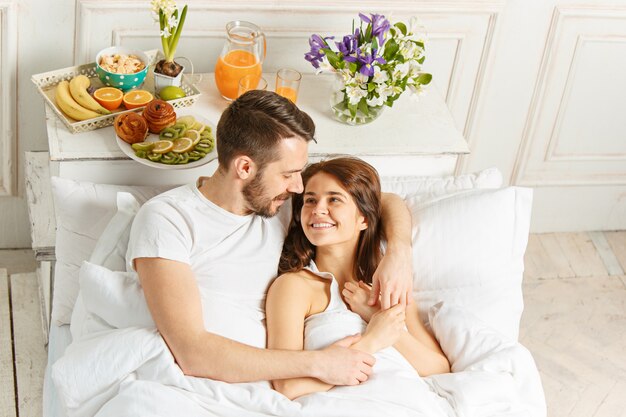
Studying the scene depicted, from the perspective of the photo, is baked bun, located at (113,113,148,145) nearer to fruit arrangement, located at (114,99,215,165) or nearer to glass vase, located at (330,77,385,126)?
fruit arrangement, located at (114,99,215,165)

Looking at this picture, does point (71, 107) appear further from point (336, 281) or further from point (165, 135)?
point (336, 281)

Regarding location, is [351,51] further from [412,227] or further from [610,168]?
[610,168]

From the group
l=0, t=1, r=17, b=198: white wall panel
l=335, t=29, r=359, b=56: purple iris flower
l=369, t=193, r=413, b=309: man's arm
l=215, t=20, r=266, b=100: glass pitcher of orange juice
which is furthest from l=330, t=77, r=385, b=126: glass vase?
l=0, t=1, r=17, b=198: white wall panel

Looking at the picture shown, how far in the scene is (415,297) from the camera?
7.84 ft

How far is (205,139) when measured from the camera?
2441 millimetres

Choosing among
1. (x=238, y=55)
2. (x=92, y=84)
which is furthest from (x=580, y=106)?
(x=92, y=84)

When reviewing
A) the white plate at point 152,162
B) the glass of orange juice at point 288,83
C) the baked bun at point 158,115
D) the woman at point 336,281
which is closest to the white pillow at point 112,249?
the white plate at point 152,162

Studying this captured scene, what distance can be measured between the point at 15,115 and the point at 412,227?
4.14ft

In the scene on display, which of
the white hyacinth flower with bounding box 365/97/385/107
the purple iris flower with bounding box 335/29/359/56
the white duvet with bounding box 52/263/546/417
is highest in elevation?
the purple iris flower with bounding box 335/29/359/56

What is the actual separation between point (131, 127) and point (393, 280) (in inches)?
31.7

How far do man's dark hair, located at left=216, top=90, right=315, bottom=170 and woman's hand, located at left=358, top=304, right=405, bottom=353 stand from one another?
1.53 feet

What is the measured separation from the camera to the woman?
214 cm

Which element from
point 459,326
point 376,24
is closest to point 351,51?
point 376,24

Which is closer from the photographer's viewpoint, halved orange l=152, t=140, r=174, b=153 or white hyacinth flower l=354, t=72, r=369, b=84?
halved orange l=152, t=140, r=174, b=153
